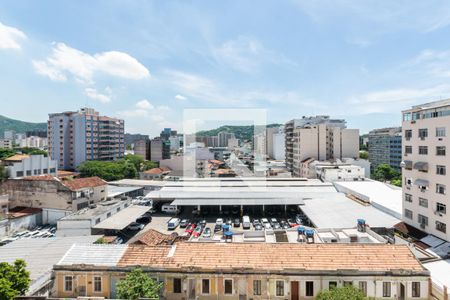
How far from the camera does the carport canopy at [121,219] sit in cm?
2266

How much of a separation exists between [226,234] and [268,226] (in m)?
11.6

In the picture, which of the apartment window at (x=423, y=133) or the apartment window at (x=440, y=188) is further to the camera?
the apartment window at (x=423, y=133)

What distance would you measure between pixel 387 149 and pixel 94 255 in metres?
79.2

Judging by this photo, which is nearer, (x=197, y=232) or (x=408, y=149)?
(x=408, y=149)

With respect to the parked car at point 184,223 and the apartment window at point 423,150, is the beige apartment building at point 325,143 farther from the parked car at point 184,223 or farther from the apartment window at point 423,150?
the apartment window at point 423,150

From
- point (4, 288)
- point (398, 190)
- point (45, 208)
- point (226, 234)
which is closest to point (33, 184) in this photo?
point (45, 208)

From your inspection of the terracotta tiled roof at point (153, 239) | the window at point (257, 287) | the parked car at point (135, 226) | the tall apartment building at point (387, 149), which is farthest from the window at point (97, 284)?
the tall apartment building at point (387, 149)

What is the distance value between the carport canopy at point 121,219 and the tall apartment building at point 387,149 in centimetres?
6045

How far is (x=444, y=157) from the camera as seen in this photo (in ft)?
52.7

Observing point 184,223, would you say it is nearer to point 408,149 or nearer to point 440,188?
point 408,149

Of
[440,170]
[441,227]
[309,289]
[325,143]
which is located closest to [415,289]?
[309,289]

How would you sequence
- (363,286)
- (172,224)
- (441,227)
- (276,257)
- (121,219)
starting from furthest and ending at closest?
1. (172,224)
2. (121,219)
3. (441,227)
4. (276,257)
5. (363,286)

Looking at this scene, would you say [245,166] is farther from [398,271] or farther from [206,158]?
[398,271]

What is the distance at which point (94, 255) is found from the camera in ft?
40.0
